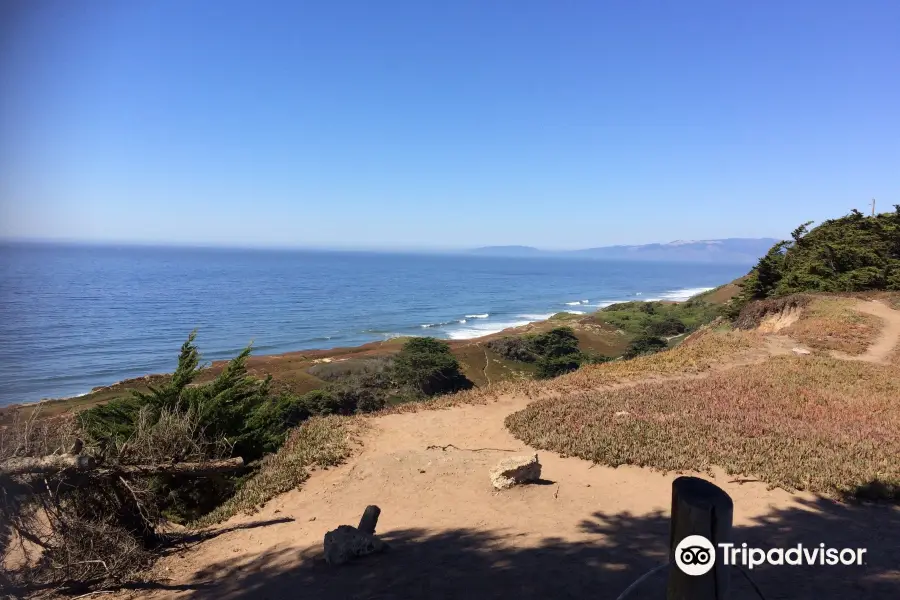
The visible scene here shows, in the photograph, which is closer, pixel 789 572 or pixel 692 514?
pixel 692 514

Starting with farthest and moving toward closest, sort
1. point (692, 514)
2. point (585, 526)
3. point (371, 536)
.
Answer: point (585, 526), point (371, 536), point (692, 514)

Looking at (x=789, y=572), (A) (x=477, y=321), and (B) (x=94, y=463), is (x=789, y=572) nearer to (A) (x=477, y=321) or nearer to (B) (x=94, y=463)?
(B) (x=94, y=463)

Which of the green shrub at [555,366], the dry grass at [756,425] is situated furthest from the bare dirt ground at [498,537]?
the green shrub at [555,366]

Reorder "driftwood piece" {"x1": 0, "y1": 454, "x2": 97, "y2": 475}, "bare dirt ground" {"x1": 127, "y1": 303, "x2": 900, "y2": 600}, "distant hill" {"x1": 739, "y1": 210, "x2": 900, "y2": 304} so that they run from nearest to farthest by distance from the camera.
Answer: "bare dirt ground" {"x1": 127, "y1": 303, "x2": 900, "y2": 600} → "driftwood piece" {"x1": 0, "y1": 454, "x2": 97, "y2": 475} → "distant hill" {"x1": 739, "y1": 210, "x2": 900, "y2": 304}

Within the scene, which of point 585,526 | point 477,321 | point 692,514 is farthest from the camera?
point 477,321

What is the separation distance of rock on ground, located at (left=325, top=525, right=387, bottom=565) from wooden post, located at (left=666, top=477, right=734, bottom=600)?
4108 mm

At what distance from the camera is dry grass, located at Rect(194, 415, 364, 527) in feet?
27.3

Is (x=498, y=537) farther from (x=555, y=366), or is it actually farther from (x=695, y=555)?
(x=555, y=366)

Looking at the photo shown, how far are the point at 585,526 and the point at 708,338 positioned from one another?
16234mm

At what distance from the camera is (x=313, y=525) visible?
7230 millimetres

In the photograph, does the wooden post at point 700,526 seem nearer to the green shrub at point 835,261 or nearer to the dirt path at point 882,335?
the dirt path at point 882,335

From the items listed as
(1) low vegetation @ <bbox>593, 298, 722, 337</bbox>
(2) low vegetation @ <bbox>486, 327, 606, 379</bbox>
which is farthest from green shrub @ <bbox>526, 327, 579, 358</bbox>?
(1) low vegetation @ <bbox>593, 298, 722, 337</bbox>

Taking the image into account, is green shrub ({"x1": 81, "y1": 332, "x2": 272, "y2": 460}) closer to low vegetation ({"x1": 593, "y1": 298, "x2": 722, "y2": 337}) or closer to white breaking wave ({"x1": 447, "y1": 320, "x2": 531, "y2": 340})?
low vegetation ({"x1": 593, "y1": 298, "x2": 722, "y2": 337})

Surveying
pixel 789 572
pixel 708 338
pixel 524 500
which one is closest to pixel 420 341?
pixel 708 338
